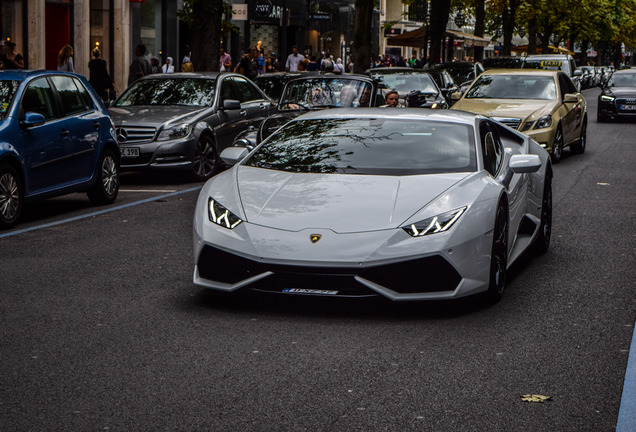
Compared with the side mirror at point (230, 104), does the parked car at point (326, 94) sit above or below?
above

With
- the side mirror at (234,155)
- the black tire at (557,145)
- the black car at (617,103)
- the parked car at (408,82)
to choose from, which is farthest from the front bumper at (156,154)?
the black car at (617,103)

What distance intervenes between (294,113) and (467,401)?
10543 mm

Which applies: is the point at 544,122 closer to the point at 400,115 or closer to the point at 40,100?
the point at 40,100

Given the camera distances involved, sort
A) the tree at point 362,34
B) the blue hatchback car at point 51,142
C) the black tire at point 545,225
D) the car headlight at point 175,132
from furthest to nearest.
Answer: the tree at point 362,34 → the car headlight at point 175,132 → the blue hatchback car at point 51,142 → the black tire at point 545,225

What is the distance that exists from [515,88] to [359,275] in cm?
1317

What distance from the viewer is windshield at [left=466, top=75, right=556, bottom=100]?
18688 millimetres

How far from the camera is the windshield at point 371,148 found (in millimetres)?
7410

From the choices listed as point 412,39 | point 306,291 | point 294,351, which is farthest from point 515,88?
point 412,39

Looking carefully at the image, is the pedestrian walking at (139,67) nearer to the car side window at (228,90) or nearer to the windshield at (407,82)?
the windshield at (407,82)

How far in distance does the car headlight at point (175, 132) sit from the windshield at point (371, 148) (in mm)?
7460

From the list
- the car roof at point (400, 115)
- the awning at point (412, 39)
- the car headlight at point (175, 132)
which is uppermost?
the awning at point (412, 39)

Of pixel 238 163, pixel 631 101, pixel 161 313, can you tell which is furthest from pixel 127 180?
pixel 631 101

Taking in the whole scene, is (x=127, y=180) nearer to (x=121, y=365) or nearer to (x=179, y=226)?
(x=179, y=226)

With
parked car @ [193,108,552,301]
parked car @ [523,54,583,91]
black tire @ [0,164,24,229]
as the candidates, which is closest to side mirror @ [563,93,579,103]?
black tire @ [0,164,24,229]
